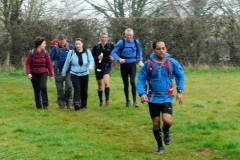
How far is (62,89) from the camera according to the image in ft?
44.7

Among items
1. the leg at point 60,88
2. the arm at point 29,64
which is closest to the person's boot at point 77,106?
the leg at point 60,88

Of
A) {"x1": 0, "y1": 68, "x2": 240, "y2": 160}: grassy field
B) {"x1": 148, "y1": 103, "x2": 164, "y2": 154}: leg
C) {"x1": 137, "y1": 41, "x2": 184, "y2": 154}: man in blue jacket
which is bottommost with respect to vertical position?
{"x1": 0, "y1": 68, "x2": 240, "y2": 160}: grassy field

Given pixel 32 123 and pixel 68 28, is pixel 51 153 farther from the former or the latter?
pixel 68 28

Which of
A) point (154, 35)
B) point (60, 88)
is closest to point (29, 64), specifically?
point (60, 88)

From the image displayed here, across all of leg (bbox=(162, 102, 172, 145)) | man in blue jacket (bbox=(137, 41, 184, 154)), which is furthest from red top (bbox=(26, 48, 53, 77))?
leg (bbox=(162, 102, 172, 145))

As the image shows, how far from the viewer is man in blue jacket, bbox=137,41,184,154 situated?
8016 millimetres

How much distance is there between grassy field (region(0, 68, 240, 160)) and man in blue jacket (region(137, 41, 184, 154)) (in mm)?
639

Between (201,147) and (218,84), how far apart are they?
11826mm

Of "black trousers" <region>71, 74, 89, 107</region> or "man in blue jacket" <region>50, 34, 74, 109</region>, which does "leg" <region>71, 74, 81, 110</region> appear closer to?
"black trousers" <region>71, 74, 89, 107</region>

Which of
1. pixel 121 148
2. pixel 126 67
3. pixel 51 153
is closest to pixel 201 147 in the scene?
pixel 121 148

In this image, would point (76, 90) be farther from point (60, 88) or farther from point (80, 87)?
point (60, 88)

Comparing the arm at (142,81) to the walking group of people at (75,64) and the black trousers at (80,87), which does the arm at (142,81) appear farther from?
the black trousers at (80,87)

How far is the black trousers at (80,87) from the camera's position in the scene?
42.5 feet

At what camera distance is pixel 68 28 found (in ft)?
87.0
